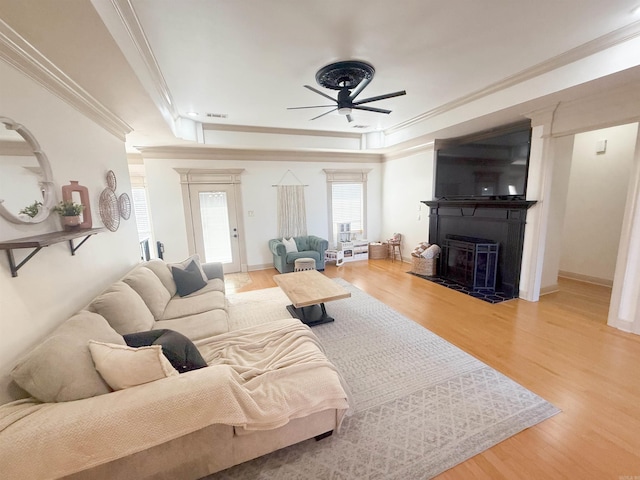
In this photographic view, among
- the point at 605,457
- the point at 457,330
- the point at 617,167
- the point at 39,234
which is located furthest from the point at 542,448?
the point at 617,167

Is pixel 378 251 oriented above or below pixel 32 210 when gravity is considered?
below

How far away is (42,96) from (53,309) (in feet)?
5.09

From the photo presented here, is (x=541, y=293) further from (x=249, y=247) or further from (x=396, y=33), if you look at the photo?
(x=249, y=247)

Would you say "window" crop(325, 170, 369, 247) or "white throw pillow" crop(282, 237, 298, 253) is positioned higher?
"window" crop(325, 170, 369, 247)

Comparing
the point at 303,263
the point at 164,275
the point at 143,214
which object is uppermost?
Result: the point at 143,214

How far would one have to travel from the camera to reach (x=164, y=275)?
323 centimetres

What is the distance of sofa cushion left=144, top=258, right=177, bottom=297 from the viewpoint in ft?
10.4

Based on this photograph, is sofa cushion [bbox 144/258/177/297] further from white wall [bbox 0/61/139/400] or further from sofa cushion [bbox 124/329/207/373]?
sofa cushion [bbox 124/329/207/373]

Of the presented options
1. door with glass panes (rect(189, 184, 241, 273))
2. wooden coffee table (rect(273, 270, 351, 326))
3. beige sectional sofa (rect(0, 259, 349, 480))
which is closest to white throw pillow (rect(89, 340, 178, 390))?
beige sectional sofa (rect(0, 259, 349, 480))

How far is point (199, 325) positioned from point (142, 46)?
2433 mm

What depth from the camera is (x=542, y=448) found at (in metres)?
1.62

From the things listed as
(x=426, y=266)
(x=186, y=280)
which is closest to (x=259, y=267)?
(x=186, y=280)

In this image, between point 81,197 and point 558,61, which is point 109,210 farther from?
point 558,61

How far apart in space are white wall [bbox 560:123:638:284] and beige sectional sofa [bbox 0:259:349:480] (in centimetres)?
527
